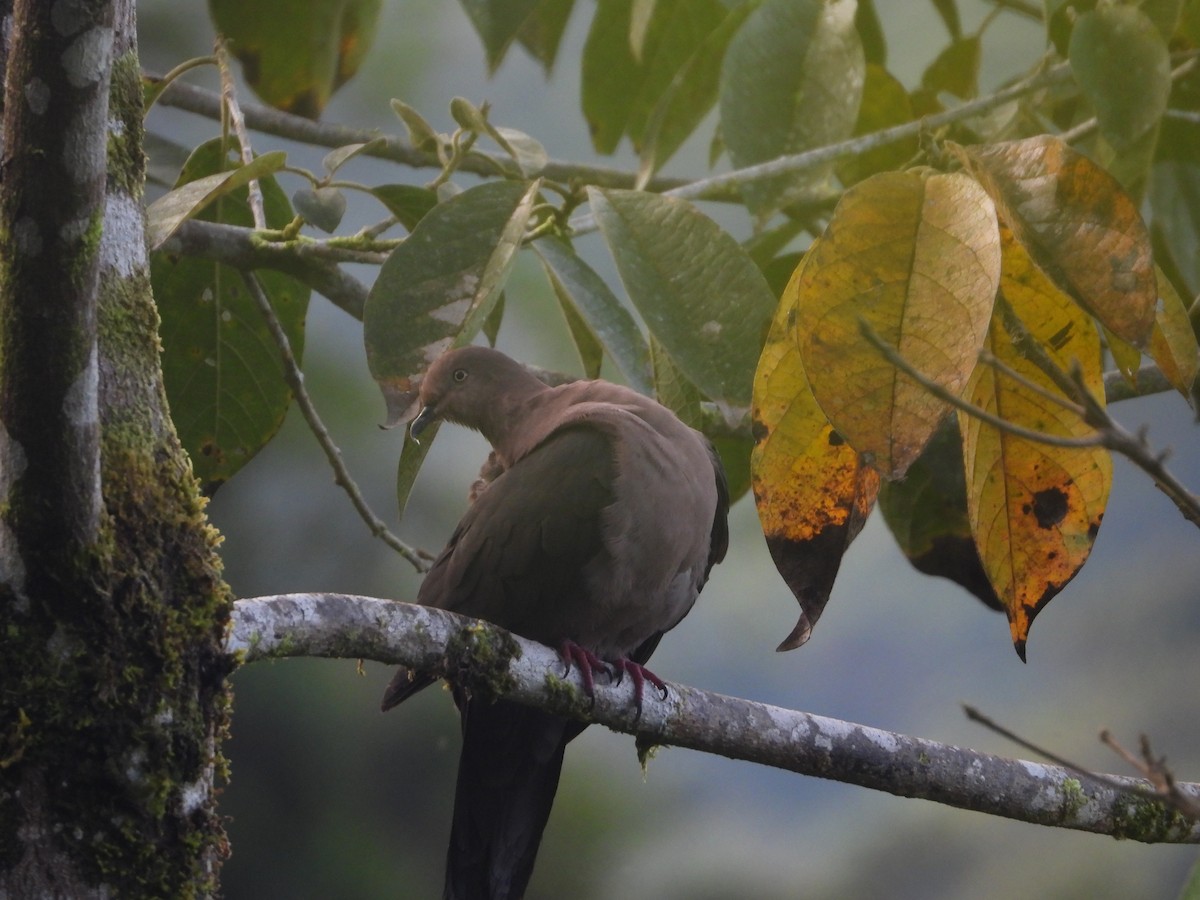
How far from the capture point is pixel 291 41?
1.83m

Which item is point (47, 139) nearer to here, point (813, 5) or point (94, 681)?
point (94, 681)

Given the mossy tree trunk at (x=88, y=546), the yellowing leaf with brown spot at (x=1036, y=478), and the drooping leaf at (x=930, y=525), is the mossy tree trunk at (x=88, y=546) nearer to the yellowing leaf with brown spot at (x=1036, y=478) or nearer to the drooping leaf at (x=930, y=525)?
the yellowing leaf with brown spot at (x=1036, y=478)

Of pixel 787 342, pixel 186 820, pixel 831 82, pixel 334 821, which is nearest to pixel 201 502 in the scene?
pixel 186 820

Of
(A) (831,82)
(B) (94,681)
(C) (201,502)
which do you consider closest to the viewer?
(B) (94,681)

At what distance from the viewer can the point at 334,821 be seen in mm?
2998

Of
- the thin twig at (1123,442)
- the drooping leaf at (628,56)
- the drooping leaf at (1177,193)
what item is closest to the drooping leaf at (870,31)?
the drooping leaf at (628,56)

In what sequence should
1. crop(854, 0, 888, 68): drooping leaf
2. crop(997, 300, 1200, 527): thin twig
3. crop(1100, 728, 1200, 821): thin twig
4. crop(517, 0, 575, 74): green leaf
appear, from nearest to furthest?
1. crop(997, 300, 1200, 527): thin twig
2. crop(1100, 728, 1200, 821): thin twig
3. crop(517, 0, 575, 74): green leaf
4. crop(854, 0, 888, 68): drooping leaf

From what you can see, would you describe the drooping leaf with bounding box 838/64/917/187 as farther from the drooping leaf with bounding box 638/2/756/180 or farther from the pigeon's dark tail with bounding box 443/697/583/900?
the pigeon's dark tail with bounding box 443/697/583/900

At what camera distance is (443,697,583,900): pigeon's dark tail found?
1.92 m

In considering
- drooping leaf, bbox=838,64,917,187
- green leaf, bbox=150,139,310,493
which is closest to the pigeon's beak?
green leaf, bbox=150,139,310,493

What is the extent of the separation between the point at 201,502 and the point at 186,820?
265 mm

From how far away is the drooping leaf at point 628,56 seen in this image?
212 centimetres

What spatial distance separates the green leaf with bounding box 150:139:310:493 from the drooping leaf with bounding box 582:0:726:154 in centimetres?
60

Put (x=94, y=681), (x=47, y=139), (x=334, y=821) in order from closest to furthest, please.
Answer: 1. (x=47, y=139)
2. (x=94, y=681)
3. (x=334, y=821)
